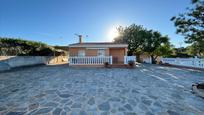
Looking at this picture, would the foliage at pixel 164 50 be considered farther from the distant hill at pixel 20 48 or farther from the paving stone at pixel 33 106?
the paving stone at pixel 33 106

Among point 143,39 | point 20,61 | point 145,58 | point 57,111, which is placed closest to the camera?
point 57,111

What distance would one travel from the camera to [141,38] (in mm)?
23625

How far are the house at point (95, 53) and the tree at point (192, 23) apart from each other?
5472 millimetres

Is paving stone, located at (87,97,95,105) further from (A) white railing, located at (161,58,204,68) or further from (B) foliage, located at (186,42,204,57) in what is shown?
(A) white railing, located at (161,58,204,68)

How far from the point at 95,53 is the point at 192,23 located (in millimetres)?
10205

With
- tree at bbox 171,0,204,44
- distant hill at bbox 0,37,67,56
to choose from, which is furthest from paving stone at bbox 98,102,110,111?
distant hill at bbox 0,37,67,56

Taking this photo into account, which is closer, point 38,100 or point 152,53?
point 38,100

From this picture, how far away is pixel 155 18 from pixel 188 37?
4.20m

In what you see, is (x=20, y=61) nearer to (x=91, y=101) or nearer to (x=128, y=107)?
(x=91, y=101)

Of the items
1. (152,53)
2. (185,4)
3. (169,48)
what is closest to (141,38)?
(152,53)

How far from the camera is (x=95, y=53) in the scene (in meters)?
15.9

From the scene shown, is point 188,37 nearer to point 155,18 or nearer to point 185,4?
point 185,4

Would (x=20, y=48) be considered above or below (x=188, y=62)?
above

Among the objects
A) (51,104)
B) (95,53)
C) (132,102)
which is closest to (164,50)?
(95,53)
